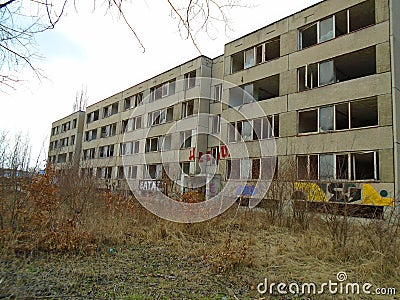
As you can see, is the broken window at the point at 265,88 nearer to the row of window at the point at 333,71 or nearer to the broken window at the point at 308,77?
the row of window at the point at 333,71

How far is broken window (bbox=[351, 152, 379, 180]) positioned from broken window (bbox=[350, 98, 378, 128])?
273 cm

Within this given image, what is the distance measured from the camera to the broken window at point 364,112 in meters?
15.6

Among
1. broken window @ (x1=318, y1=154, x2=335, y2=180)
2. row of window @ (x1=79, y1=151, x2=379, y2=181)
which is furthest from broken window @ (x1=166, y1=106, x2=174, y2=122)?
broken window @ (x1=318, y1=154, x2=335, y2=180)

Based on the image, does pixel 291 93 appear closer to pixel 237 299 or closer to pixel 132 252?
pixel 132 252

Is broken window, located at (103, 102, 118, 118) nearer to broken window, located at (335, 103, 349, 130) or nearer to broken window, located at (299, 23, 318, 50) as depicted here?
broken window, located at (299, 23, 318, 50)

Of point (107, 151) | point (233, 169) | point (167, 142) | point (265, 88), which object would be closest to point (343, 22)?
point (265, 88)

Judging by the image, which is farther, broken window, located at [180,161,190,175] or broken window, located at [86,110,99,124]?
broken window, located at [86,110,99,124]

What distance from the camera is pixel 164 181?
34.6 ft

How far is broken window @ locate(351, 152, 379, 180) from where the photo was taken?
1500cm

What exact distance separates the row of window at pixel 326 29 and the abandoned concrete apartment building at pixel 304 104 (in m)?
0.06

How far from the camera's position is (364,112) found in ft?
55.3

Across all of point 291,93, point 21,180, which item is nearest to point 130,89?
point 291,93

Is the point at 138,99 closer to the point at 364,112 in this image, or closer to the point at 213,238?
the point at 364,112

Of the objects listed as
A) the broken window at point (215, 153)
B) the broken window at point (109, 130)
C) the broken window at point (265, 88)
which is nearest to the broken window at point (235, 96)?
the broken window at point (265, 88)
